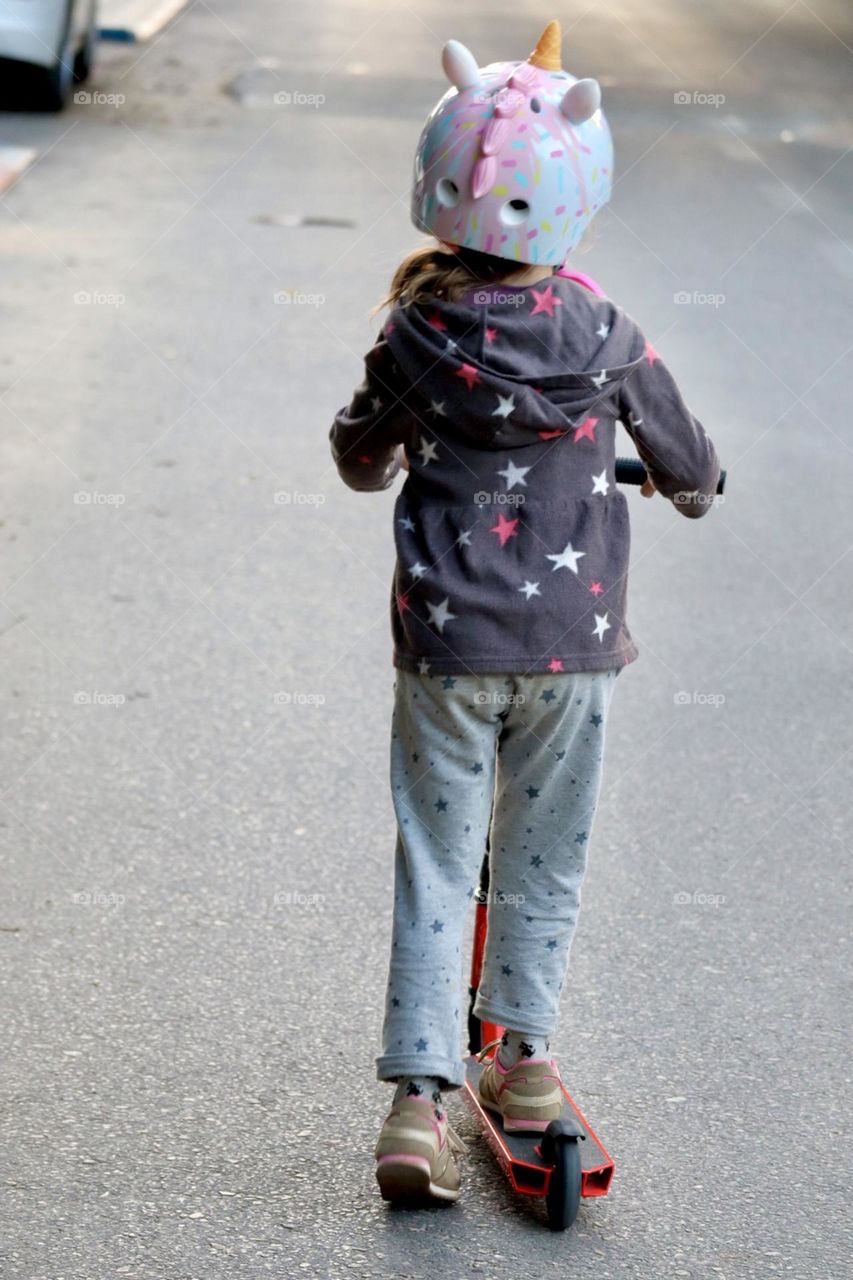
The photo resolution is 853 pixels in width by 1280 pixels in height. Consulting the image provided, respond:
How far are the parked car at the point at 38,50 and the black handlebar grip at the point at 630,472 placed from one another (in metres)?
12.4

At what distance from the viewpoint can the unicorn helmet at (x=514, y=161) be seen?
2674mm

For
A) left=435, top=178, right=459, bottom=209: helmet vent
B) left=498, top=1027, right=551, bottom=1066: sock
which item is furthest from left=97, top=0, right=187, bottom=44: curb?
left=498, top=1027, right=551, bottom=1066: sock

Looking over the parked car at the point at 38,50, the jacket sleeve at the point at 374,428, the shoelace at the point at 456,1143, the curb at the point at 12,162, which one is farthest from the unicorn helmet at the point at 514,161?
the parked car at the point at 38,50

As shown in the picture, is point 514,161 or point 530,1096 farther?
point 530,1096

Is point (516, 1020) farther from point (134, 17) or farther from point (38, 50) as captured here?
point (134, 17)

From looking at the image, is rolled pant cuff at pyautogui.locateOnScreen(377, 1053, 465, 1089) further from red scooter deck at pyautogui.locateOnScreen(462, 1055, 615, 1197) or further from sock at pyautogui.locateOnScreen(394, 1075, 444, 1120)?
red scooter deck at pyautogui.locateOnScreen(462, 1055, 615, 1197)

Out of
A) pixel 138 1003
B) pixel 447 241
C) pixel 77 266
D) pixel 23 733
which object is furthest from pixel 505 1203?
pixel 77 266

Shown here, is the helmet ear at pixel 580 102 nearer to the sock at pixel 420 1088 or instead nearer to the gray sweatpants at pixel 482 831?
the gray sweatpants at pixel 482 831

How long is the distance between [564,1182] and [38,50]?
519 inches

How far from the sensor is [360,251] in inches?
416

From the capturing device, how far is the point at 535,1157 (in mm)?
2922

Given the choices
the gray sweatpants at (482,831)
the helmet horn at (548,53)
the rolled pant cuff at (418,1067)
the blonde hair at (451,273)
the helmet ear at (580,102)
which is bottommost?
the rolled pant cuff at (418,1067)

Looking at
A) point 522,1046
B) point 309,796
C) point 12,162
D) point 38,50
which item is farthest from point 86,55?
point 522,1046

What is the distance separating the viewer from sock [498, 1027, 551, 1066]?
3014 millimetres
